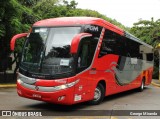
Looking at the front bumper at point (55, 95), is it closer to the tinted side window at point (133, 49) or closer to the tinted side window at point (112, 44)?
the tinted side window at point (112, 44)

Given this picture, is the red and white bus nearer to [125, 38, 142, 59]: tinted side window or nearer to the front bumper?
the front bumper

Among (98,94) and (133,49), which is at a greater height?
(133,49)

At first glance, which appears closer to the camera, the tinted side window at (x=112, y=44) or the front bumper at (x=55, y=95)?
the front bumper at (x=55, y=95)

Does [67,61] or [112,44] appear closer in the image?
[67,61]

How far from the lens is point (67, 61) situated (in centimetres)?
1027

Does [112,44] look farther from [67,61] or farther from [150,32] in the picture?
[150,32]

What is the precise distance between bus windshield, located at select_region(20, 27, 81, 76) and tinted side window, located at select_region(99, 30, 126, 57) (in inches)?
73.1

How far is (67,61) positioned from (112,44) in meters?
3.50

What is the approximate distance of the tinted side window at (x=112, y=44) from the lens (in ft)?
40.4

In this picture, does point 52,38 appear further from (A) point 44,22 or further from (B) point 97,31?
(B) point 97,31

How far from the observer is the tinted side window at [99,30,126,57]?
12320 millimetres

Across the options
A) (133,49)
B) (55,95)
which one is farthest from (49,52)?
(133,49)

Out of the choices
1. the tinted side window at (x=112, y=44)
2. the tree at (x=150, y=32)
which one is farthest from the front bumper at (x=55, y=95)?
the tree at (x=150, y=32)

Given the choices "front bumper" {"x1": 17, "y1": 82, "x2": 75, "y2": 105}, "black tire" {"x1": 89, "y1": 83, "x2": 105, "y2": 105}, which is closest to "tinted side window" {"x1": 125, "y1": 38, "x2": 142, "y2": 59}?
"black tire" {"x1": 89, "y1": 83, "x2": 105, "y2": 105}
